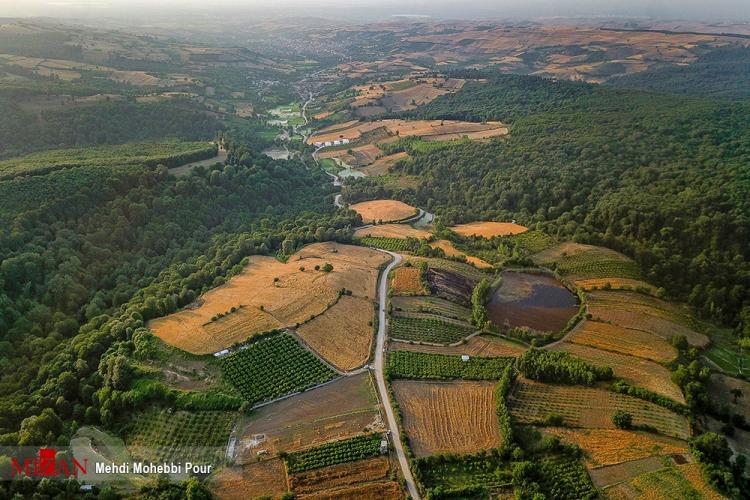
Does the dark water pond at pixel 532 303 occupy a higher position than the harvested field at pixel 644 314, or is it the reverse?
the harvested field at pixel 644 314

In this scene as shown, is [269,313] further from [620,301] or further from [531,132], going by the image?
[531,132]

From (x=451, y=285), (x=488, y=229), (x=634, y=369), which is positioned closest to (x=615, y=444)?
(x=634, y=369)

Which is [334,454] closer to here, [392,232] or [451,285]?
[451,285]

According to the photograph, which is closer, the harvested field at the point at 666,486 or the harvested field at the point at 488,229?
the harvested field at the point at 666,486

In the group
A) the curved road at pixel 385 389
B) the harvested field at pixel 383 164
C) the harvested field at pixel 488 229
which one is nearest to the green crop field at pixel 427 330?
the curved road at pixel 385 389

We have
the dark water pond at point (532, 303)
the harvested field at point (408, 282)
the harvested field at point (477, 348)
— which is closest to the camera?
the harvested field at point (477, 348)

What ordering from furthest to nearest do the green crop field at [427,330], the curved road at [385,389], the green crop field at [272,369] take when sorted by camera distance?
the green crop field at [427,330] < the green crop field at [272,369] < the curved road at [385,389]

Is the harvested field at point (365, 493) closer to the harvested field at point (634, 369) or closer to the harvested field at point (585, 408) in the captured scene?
the harvested field at point (585, 408)
